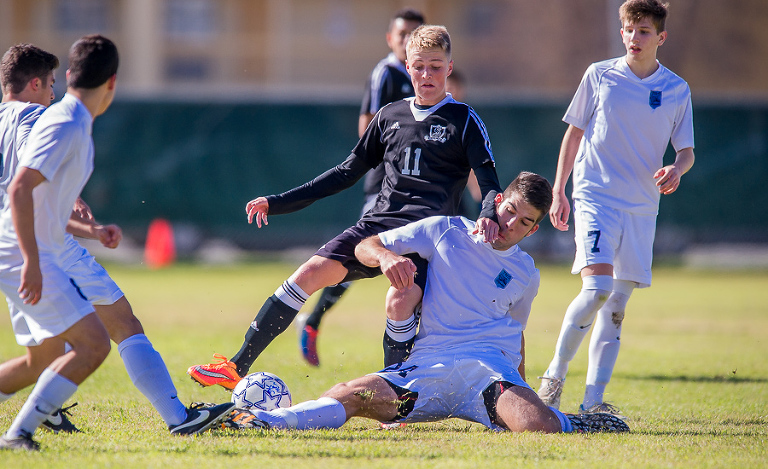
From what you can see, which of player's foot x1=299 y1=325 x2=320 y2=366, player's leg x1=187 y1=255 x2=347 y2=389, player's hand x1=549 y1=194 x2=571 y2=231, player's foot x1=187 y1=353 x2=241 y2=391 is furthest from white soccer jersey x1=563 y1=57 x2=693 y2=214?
player's foot x1=299 y1=325 x2=320 y2=366

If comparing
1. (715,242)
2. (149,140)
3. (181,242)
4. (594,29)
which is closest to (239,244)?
(181,242)

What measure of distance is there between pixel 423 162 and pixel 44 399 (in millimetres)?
2386

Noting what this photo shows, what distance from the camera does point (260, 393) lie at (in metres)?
4.50

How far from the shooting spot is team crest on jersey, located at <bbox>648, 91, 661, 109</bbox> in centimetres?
508

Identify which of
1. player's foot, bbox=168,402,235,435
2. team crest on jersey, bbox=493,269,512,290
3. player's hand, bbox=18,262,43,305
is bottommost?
player's foot, bbox=168,402,235,435

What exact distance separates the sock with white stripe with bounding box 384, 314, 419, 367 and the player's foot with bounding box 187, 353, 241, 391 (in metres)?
0.87

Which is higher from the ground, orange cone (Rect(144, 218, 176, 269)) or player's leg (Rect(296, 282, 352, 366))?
player's leg (Rect(296, 282, 352, 366))

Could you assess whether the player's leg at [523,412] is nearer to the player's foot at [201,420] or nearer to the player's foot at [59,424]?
the player's foot at [201,420]

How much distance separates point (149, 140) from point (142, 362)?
12987 mm

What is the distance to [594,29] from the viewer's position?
31.3 m

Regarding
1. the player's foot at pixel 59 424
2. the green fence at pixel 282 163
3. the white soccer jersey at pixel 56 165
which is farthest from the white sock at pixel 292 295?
the green fence at pixel 282 163

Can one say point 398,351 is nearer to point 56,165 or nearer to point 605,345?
point 605,345

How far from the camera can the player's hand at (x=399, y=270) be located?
4.32 m

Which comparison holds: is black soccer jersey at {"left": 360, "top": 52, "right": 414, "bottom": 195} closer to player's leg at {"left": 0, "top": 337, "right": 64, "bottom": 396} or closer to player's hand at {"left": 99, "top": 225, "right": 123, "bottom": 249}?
player's hand at {"left": 99, "top": 225, "right": 123, "bottom": 249}
